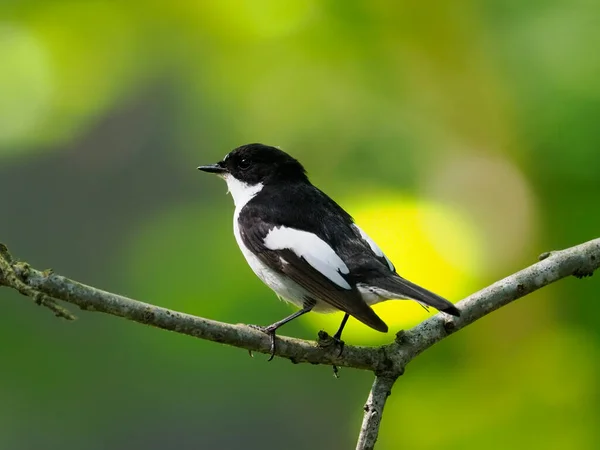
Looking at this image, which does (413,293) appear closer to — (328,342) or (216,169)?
(328,342)

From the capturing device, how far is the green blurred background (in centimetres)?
220

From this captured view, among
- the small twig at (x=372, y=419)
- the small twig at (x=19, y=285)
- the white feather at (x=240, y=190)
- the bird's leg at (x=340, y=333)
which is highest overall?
the white feather at (x=240, y=190)

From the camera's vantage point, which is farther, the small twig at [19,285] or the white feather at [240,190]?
the white feather at [240,190]

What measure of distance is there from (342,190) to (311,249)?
23 cm

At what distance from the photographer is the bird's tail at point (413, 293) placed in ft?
6.97

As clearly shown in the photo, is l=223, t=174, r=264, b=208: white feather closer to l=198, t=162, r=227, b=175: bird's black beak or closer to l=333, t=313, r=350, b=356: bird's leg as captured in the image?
l=198, t=162, r=227, b=175: bird's black beak

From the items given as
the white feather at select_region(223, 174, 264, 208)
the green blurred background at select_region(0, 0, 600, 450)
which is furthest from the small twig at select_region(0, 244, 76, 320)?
the white feather at select_region(223, 174, 264, 208)

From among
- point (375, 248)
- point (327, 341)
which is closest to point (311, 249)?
point (375, 248)

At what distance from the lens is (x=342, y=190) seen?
2.61 metres

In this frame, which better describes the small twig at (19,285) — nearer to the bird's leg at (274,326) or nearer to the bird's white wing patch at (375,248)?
the bird's leg at (274,326)

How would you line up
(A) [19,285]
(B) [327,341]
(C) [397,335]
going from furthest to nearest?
(C) [397,335] → (B) [327,341] → (A) [19,285]

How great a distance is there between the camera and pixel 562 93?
2.33m

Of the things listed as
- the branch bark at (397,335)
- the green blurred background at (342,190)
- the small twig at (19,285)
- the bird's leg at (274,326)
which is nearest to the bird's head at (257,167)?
the green blurred background at (342,190)

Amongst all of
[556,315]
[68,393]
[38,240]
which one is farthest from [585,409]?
[38,240]
